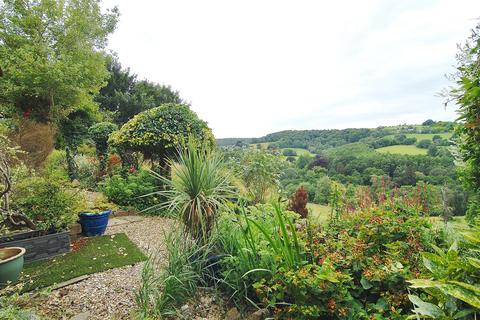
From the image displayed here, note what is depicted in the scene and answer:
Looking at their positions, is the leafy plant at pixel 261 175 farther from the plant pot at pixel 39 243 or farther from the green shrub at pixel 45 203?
the plant pot at pixel 39 243

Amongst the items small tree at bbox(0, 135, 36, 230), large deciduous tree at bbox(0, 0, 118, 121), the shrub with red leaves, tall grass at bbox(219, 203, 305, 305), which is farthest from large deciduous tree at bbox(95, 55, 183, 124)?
tall grass at bbox(219, 203, 305, 305)

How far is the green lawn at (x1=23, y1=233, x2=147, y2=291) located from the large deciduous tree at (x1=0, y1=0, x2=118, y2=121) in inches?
304

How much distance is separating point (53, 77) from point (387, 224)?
34.8ft

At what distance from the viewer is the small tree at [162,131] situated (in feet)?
16.7

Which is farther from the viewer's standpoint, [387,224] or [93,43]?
[93,43]

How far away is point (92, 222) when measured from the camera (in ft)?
13.3

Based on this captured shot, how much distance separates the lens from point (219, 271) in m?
2.35

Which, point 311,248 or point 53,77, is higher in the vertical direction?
point 53,77

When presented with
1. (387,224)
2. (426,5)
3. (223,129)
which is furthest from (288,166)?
(387,224)

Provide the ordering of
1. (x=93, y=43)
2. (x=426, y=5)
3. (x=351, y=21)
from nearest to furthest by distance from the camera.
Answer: (x=426, y=5)
(x=351, y=21)
(x=93, y=43)

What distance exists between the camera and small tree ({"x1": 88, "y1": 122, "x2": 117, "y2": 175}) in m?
7.50

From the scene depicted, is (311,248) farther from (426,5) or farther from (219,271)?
(426,5)

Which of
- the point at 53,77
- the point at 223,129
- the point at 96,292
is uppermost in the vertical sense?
the point at 53,77

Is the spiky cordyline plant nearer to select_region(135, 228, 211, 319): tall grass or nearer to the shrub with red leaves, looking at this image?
select_region(135, 228, 211, 319): tall grass
